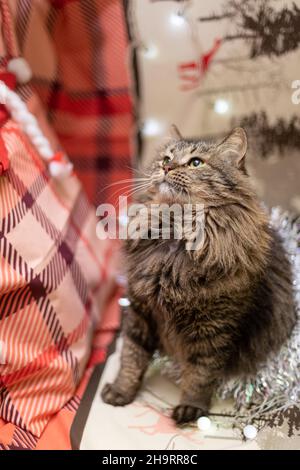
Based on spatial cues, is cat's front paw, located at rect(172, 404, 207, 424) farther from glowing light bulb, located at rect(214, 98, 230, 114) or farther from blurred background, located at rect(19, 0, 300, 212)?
glowing light bulb, located at rect(214, 98, 230, 114)

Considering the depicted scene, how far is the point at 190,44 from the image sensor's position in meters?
1.47

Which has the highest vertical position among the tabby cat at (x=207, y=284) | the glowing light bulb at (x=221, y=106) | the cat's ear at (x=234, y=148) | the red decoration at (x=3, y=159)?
the glowing light bulb at (x=221, y=106)

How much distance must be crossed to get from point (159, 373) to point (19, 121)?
0.86 metres

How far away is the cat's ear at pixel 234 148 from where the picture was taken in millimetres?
1044

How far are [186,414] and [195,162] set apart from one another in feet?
2.16

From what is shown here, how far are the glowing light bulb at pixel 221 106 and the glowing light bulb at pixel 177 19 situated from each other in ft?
0.87

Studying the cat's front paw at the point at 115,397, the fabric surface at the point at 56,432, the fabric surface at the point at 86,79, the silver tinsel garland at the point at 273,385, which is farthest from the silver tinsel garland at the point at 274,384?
the fabric surface at the point at 86,79

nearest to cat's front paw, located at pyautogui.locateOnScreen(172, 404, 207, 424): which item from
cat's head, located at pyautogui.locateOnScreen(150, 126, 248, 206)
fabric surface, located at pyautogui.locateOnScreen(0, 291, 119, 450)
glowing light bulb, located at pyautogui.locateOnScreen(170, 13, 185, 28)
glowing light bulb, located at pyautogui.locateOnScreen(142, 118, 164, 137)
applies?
fabric surface, located at pyautogui.locateOnScreen(0, 291, 119, 450)

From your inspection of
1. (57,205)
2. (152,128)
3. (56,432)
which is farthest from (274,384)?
(152,128)

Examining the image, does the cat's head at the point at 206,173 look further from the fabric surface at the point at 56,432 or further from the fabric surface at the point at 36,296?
the fabric surface at the point at 56,432

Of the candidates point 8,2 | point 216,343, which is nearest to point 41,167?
point 8,2

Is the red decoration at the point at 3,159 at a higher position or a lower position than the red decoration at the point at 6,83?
lower

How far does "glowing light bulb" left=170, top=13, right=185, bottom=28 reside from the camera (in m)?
1.40

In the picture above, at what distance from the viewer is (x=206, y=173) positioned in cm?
105
